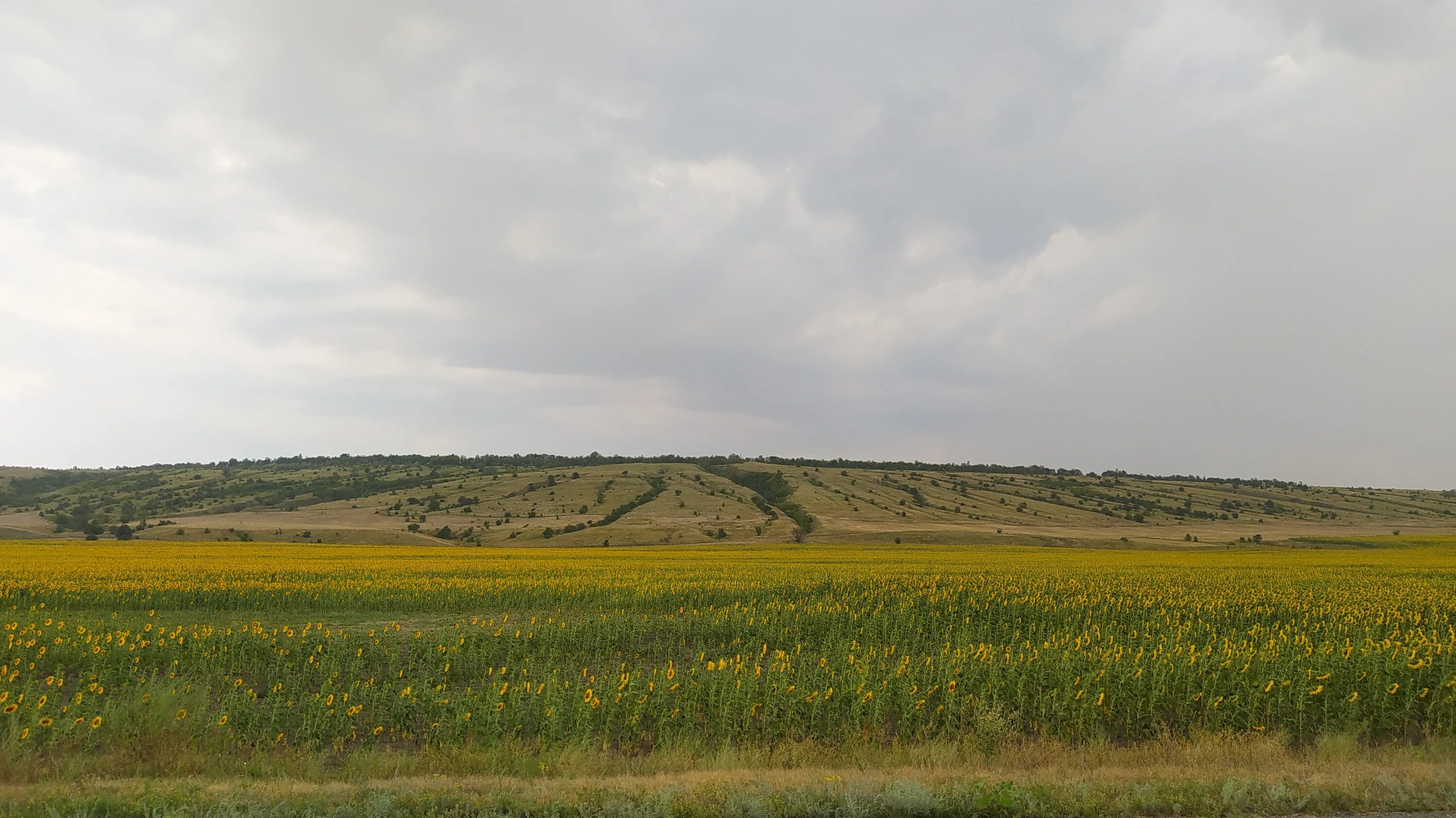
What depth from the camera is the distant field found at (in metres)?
7.29

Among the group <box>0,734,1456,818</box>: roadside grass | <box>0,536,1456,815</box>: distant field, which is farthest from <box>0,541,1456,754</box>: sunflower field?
<box>0,734,1456,818</box>: roadside grass

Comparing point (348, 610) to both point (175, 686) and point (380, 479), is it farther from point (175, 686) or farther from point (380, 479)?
point (380, 479)

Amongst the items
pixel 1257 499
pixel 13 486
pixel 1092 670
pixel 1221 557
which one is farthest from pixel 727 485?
pixel 13 486

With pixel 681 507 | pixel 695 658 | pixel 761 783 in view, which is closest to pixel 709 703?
pixel 761 783

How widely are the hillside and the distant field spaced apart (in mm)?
59126

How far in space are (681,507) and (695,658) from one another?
3703 inches

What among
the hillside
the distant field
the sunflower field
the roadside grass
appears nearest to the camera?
the roadside grass

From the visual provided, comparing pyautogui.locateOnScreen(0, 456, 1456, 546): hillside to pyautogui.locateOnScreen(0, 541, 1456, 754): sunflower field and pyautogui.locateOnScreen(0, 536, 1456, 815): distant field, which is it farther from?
pyautogui.locateOnScreen(0, 536, 1456, 815): distant field

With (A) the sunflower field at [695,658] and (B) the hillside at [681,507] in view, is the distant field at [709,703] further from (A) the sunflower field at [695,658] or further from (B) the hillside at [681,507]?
(B) the hillside at [681,507]

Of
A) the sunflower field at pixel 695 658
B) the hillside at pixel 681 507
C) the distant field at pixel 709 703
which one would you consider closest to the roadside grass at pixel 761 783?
the distant field at pixel 709 703

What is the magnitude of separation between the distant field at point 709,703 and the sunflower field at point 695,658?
0.08 metres

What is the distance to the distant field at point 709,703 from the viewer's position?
23.9 feet

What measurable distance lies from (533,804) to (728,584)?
2109cm

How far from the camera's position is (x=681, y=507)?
358ft
